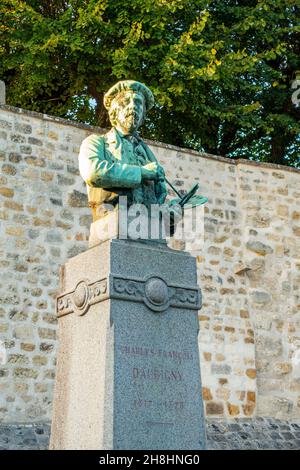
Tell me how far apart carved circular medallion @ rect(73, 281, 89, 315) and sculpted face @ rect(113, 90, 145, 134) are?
4.03 feet

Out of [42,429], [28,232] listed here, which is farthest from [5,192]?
[42,429]

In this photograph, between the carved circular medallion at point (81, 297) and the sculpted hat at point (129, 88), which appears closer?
the carved circular medallion at point (81, 297)

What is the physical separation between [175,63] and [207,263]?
3.68 meters

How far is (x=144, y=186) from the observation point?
6.48m

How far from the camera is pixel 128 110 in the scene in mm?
6629

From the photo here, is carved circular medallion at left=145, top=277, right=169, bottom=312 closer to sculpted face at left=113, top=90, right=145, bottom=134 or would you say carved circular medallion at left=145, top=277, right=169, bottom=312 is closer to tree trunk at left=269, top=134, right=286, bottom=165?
sculpted face at left=113, top=90, right=145, bottom=134

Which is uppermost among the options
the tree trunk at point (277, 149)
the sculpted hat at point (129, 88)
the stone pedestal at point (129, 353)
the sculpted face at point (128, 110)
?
the tree trunk at point (277, 149)

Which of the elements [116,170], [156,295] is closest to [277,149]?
[116,170]

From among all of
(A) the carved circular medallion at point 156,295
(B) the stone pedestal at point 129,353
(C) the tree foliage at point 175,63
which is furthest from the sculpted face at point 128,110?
(C) the tree foliage at point 175,63

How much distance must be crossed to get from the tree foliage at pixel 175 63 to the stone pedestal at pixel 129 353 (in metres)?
8.29

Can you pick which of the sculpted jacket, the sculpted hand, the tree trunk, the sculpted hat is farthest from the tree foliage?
the sculpted hand

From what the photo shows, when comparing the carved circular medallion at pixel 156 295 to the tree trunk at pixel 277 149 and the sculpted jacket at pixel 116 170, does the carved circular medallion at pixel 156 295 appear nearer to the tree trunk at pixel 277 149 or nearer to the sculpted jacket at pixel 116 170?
the sculpted jacket at pixel 116 170

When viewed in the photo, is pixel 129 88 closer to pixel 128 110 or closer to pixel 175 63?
pixel 128 110

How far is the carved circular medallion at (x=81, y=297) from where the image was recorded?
6.09 metres
